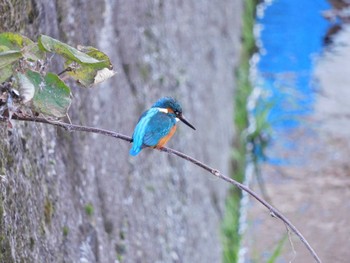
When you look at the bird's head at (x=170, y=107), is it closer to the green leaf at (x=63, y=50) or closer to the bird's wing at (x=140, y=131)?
the bird's wing at (x=140, y=131)

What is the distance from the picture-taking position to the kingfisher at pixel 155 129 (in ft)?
5.70

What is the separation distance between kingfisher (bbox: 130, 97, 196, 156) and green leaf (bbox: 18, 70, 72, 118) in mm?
344

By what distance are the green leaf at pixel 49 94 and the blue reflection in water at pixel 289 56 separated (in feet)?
13.1

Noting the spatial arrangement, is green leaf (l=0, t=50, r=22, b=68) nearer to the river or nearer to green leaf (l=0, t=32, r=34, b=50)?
green leaf (l=0, t=32, r=34, b=50)

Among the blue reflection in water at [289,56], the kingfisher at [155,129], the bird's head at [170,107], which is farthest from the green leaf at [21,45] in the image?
the blue reflection in water at [289,56]

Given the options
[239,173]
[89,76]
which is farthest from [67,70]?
[239,173]

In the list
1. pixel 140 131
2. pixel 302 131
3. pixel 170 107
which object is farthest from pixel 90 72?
pixel 302 131

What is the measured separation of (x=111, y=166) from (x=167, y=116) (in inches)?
25.1

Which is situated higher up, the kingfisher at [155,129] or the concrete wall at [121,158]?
the kingfisher at [155,129]

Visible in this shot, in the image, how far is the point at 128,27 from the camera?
2.87m

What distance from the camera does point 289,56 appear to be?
18.9ft

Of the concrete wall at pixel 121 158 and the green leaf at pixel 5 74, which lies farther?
the concrete wall at pixel 121 158

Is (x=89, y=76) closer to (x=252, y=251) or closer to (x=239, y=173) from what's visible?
(x=252, y=251)

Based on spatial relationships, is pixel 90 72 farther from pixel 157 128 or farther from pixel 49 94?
pixel 157 128
